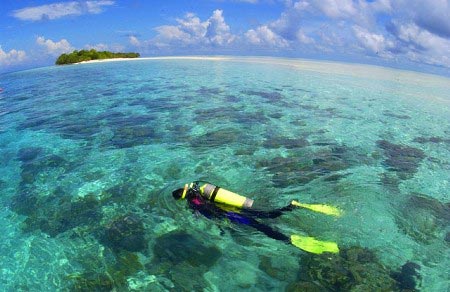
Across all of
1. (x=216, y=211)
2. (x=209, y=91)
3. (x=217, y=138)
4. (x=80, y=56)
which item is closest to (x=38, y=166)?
(x=217, y=138)

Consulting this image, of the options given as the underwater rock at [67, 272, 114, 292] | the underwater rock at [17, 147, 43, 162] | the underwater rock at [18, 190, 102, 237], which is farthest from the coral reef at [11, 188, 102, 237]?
the underwater rock at [17, 147, 43, 162]

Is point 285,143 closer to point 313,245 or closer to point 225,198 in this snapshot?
point 225,198

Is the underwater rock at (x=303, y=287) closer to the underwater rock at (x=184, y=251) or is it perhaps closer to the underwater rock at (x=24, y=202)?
the underwater rock at (x=184, y=251)

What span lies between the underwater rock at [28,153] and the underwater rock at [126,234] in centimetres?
762

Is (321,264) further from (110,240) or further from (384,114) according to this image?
(384,114)

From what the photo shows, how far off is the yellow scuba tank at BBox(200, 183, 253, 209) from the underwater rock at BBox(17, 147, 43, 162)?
9.48 m

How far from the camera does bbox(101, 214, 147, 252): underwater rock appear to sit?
29.4ft

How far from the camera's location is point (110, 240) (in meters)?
9.17

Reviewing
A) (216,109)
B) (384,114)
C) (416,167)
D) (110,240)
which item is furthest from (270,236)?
(384,114)

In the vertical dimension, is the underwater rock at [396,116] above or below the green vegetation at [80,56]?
below

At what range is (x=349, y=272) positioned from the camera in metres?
7.99

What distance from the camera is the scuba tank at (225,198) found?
970 centimetres

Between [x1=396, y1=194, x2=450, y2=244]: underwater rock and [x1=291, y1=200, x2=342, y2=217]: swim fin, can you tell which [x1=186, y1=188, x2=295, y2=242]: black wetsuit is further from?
[x1=396, y1=194, x2=450, y2=244]: underwater rock

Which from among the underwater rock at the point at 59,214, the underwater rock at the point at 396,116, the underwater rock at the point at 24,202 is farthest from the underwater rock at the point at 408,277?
the underwater rock at the point at 396,116
